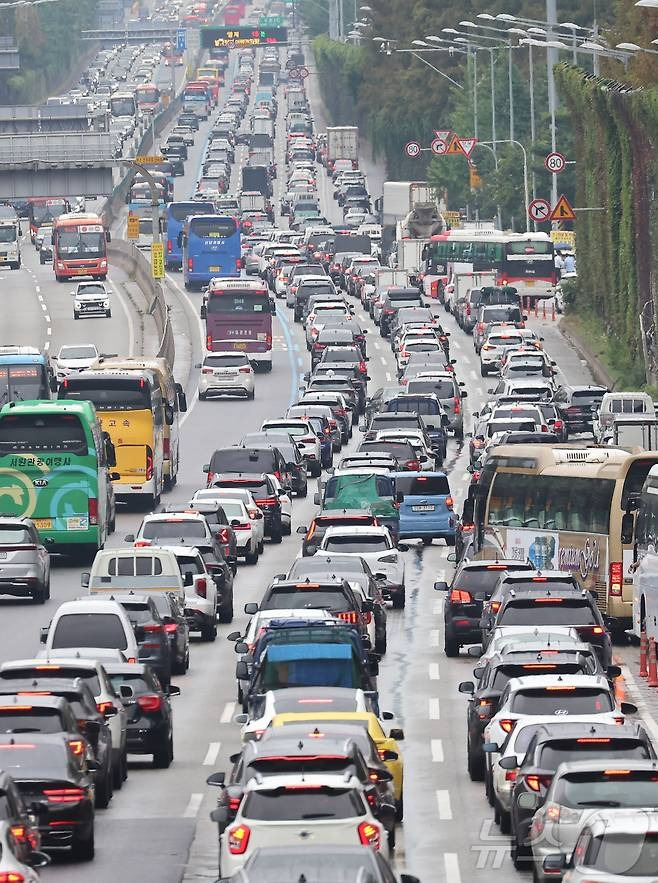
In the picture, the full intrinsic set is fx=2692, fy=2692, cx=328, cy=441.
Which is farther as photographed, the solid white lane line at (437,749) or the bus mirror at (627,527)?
the bus mirror at (627,527)

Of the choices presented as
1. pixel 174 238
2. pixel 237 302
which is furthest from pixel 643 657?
pixel 174 238

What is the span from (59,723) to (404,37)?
178927mm

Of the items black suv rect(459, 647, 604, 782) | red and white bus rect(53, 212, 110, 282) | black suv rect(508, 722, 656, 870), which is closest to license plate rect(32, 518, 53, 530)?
black suv rect(459, 647, 604, 782)

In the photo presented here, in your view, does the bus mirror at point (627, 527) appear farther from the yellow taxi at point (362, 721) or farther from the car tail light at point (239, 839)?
the car tail light at point (239, 839)

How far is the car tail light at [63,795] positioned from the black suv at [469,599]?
1675 centimetres

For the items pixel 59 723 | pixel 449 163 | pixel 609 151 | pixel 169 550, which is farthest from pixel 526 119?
pixel 59 723

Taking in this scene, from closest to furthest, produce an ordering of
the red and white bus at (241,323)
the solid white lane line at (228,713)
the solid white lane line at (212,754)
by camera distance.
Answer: the solid white lane line at (212,754)
the solid white lane line at (228,713)
the red and white bus at (241,323)

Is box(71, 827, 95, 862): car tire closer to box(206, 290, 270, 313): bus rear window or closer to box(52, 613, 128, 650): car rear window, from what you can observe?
box(52, 613, 128, 650): car rear window

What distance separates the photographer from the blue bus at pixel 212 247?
119 meters

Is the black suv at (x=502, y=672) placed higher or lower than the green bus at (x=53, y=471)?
higher

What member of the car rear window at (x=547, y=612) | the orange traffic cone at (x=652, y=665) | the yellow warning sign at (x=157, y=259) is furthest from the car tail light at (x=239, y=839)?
the yellow warning sign at (x=157, y=259)

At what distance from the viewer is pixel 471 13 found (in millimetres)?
180250

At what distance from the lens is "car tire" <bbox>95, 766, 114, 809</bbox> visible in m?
25.6

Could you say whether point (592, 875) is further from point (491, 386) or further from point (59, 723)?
point (491, 386)
